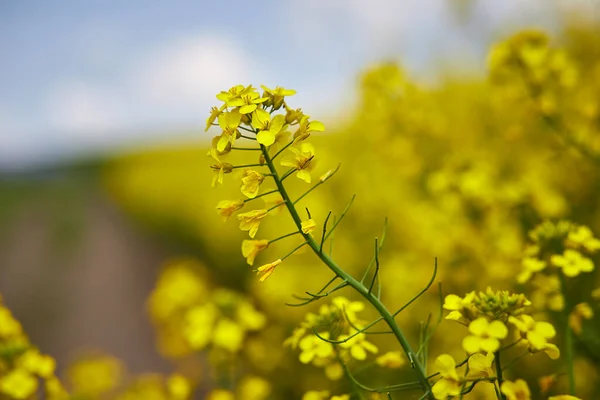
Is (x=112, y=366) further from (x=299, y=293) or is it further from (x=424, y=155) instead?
(x=424, y=155)

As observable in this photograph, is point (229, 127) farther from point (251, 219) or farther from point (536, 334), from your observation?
point (536, 334)

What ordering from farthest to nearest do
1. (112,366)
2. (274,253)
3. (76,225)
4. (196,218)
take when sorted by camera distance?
(76,225)
(196,218)
(274,253)
(112,366)

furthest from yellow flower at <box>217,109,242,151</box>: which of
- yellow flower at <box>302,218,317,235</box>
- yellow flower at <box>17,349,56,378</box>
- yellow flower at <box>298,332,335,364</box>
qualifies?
yellow flower at <box>17,349,56,378</box>

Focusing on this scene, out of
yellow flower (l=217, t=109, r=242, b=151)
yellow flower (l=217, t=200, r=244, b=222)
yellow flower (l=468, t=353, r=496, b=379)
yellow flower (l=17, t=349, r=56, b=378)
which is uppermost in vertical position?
yellow flower (l=217, t=109, r=242, b=151)

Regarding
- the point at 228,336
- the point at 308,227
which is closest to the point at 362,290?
the point at 308,227

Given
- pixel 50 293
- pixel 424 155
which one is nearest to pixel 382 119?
pixel 424 155

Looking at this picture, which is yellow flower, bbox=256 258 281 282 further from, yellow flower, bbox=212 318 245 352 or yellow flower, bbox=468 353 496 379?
yellow flower, bbox=212 318 245 352
